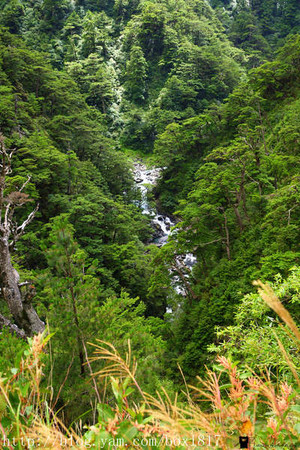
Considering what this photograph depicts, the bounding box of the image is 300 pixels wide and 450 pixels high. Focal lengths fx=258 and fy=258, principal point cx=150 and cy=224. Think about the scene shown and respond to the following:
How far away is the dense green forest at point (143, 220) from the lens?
996mm

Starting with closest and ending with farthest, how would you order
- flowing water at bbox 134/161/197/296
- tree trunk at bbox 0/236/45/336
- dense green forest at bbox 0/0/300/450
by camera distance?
dense green forest at bbox 0/0/300/450, tree trunk at bbox 0/236/45/336, flowing water at bbox 134/161/197/296

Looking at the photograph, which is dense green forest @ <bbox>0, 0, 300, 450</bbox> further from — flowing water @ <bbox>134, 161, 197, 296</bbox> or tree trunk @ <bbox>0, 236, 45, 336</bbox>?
flowing water @ <bbox>134, 161, 197, 296</bbox>

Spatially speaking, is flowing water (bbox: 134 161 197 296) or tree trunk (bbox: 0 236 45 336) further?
flowing water (bbox: 134 161 197 296)

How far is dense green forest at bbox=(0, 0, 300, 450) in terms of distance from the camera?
3.27 feet

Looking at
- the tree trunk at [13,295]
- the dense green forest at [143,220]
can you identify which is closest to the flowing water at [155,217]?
the dense green forest at [143,220]

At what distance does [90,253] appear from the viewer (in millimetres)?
12523

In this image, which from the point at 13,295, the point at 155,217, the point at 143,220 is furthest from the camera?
the point at 155,217

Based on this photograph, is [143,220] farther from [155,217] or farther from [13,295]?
[13,295]

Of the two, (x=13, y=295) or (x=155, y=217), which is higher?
(x=13, y=295)

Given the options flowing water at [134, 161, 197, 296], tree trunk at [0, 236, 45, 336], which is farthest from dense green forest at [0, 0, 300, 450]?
flowing water at [134, 161, 197, 296]

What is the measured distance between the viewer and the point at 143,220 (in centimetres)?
1920

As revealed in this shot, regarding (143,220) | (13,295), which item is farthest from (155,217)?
(13,295)

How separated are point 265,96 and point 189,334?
58.5ft

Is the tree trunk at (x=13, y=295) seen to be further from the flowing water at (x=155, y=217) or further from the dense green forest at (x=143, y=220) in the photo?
the flowing water at (x=155, y=217)
